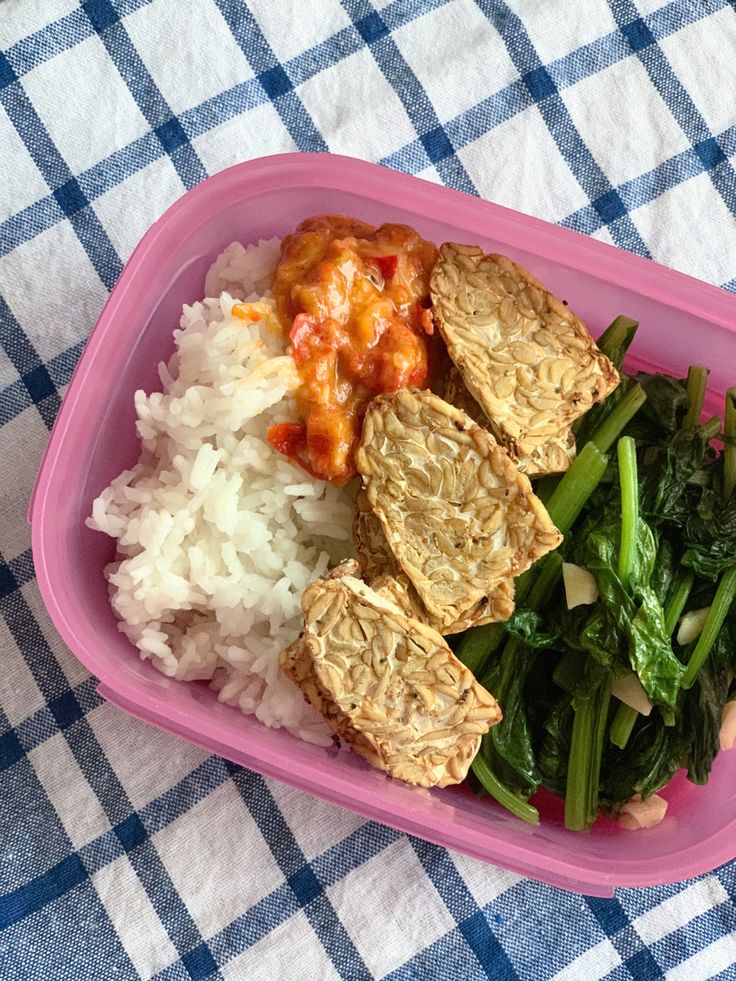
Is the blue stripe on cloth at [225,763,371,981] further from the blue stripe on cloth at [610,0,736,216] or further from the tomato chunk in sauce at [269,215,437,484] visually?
the blue stripe on cloth at [610,0,736,216]

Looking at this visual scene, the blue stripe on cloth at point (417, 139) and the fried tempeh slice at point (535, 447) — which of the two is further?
the blue stripe on cloth at point (417, 139)

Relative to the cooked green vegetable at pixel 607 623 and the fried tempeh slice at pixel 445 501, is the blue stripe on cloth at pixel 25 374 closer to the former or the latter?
the fried tempeh slice at pixel 445 501

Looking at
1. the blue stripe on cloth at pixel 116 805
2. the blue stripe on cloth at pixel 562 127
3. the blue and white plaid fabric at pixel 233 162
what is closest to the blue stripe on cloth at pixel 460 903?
the blue and white plaid fabric at pixel 233 162

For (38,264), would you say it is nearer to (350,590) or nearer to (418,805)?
(350,590)

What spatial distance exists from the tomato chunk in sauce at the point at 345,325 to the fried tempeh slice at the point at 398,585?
0.12m

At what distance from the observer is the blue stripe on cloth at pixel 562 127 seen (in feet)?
7.85

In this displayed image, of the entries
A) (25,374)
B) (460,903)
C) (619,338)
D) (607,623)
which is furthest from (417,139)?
(460,903)

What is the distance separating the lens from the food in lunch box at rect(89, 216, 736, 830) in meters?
1.94

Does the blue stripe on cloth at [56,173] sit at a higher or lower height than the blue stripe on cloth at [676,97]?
higher

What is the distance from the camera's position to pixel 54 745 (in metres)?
2.23

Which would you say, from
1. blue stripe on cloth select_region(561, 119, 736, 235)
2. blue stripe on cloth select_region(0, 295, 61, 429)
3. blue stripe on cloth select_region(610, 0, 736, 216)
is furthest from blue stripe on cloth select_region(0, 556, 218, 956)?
blue stripe on cloth select_region(610, 0, 736, 216)

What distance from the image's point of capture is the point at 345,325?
2.00 m

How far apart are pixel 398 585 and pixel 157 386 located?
2.29 ft

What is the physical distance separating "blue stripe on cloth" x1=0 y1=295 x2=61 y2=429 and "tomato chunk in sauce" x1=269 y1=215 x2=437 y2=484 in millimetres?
565
